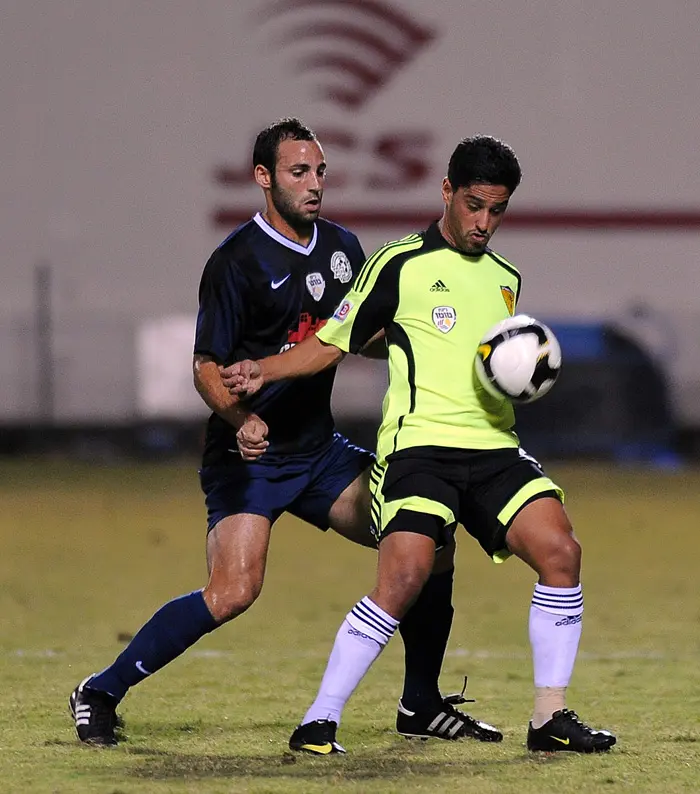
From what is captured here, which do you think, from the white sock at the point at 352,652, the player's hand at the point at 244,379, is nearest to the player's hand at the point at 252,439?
the player's hand at the point at 244,379

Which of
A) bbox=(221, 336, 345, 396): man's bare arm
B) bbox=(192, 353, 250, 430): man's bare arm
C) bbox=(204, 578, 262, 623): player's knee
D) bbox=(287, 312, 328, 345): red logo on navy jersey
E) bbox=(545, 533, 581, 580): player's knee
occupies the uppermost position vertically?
bbox=(287, 312, 328, 345): red logo on navy jersey

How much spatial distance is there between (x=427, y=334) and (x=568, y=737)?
54.9 inches

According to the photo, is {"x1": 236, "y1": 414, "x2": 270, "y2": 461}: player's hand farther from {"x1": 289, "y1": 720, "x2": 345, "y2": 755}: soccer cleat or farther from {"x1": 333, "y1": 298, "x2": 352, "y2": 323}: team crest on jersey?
{"x1": 289, "y1": 720, "x2": 345, "y2": 755}: soccer cleat

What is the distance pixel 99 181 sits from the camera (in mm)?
18656

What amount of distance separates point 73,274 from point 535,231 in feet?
18.5

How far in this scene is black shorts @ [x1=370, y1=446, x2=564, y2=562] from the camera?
16.6ft

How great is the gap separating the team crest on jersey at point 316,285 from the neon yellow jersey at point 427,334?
0.32 metres

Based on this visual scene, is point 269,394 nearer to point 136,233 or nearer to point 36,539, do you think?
point 36,539

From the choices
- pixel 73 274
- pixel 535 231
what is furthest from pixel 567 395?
pixel 73 274

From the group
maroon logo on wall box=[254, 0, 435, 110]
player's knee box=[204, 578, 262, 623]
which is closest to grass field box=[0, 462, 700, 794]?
player's knee box=[204, 578, 262, 623]

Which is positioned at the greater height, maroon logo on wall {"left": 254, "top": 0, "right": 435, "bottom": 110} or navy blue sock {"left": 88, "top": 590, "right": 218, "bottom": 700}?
maroon logo on wall {"left": 254, "top": 0, "right": 435, "bottom": 110}

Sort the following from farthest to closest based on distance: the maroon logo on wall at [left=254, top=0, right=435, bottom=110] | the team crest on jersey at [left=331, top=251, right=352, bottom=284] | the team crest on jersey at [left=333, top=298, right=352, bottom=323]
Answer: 1. the maroon logo on wall at [left=254, top=0, right=435, bottom=110]
2. the team crest on jersey at [left=331, top=251, right=352, bottom=284]
3. the team crest on jersey at [left=333, top=298, right=352, bottom=323]

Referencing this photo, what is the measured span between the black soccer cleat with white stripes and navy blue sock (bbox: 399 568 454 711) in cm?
7

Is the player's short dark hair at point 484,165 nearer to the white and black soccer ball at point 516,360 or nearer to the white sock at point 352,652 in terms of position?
the white and black soccer ball at point 516,360
